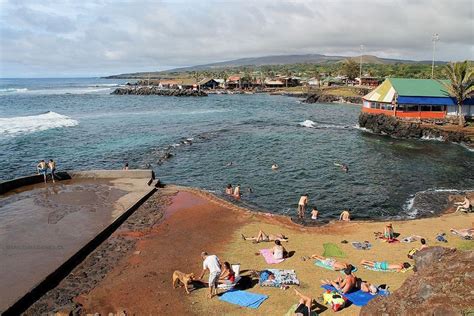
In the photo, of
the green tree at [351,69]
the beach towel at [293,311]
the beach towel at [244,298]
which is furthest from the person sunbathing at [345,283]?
the green tree at [351,69]

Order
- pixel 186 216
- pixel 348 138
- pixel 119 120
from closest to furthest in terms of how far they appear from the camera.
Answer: pixel 186 216 → pixel 348 138 → pixel 119 120

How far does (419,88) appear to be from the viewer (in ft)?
182

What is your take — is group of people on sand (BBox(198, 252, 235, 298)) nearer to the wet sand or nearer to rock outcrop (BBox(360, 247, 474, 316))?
rock outcrop (BBox(360, 247, 474, 316))

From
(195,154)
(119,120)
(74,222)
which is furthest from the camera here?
(119,120)

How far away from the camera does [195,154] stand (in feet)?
139

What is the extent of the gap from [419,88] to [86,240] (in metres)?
51.9

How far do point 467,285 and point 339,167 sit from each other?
28457mm

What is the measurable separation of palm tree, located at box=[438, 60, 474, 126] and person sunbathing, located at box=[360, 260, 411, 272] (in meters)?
43.6

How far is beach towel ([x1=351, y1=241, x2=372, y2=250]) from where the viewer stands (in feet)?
57.5

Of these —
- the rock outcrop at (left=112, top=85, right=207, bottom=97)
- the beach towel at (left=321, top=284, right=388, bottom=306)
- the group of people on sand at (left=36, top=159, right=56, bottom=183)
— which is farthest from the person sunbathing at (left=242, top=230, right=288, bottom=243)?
the rock outcrop at (left=112, top=85, right=207, bottom=97)

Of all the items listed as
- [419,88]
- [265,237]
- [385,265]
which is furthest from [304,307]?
[419,88]

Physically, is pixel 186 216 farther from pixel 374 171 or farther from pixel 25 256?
pixel 374 171

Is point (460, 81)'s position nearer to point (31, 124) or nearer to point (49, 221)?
point (49, 221)

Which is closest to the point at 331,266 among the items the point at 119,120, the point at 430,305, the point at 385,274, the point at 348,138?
the point at 385,274
